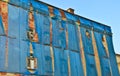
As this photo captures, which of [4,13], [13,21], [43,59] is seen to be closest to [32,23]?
[13,21]

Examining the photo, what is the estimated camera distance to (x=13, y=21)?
22125 millimetres

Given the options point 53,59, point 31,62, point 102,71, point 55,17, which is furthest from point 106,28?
point 31,62

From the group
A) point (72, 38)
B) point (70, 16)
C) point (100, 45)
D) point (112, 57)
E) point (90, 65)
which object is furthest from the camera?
point (112, 57)

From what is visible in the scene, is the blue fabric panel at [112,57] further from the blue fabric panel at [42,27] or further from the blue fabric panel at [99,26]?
the blue fabric panel at [42,27]

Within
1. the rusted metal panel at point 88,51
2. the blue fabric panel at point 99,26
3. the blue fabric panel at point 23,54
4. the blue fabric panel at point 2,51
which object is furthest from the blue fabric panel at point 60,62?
the blue fabric panel at point 99,26

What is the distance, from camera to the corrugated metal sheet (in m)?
21.4

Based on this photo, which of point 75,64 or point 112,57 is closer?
point 75,64

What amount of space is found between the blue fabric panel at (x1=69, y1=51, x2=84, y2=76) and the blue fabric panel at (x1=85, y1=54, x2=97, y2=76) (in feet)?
3.97

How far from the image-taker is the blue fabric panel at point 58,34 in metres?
25.1

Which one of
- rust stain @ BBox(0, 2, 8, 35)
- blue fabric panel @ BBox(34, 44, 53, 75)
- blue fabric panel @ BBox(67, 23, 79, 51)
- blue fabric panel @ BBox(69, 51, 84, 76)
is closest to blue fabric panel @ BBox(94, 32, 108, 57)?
blue fabric panel @ BBox(67, 23, 79, 51)

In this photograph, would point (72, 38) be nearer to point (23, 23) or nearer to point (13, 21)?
point (23, 23)

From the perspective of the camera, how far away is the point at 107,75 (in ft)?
95.1

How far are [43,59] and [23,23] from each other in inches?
154

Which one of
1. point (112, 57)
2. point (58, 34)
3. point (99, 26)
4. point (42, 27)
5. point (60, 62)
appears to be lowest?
point (60, 62)
